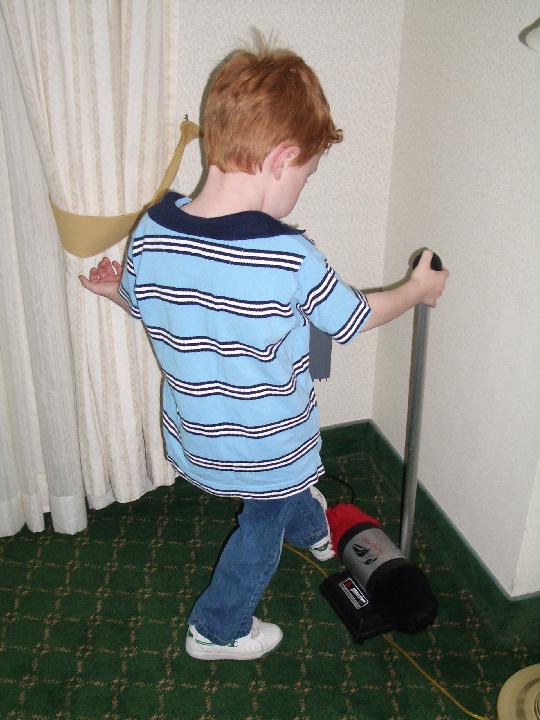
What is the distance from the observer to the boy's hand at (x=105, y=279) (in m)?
1.71

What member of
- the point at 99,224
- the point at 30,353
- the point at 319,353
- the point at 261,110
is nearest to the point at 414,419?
the point at 319,353

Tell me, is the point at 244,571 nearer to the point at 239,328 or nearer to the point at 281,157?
the point at 239,328

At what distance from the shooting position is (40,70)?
157 cm

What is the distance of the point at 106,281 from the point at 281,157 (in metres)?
0.68

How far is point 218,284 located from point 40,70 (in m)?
0.77

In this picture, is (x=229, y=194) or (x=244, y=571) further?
(x=244, y=571)

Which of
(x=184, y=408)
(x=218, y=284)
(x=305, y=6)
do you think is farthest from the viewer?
(x=305, y=6)

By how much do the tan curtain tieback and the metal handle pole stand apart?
763mm

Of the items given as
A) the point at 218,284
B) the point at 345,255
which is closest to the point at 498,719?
the point at 218,284

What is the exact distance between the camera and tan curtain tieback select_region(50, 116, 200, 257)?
5.70ft

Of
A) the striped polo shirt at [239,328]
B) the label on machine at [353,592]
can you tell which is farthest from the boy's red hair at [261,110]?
the label on machine at [353,592]

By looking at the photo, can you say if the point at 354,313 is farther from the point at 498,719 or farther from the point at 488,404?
the point at 498,719

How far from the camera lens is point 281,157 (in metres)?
1.26

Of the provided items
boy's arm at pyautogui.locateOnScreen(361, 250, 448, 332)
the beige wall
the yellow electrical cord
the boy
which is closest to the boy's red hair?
the boy
